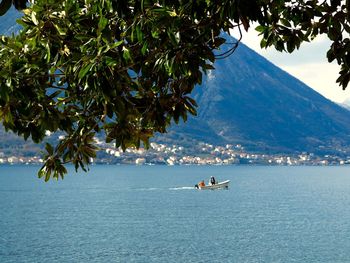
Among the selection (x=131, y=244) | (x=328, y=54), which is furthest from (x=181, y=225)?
(x=328, y=54)

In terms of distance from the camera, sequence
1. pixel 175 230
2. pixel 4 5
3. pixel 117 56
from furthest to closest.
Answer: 1. pixel 175 230
2. pixel 117 56
3. pixel 4 5

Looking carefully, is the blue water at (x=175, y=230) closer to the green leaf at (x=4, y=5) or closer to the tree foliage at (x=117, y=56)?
the tree foliage at (x=117, y=56)

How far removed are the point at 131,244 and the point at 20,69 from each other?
92.1m

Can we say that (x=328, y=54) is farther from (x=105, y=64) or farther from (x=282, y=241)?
(x=282, y=241)

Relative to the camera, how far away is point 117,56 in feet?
22.0

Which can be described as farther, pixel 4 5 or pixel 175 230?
pixel 175 230

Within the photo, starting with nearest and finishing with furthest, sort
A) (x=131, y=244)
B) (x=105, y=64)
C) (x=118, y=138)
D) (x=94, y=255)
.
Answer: (x=105, y=64) < (x=118, y=138) < (x=94, y=255) < (x=131, y=244)

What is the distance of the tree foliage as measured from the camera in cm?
659

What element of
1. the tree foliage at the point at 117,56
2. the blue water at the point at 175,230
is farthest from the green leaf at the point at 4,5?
the blue water at the point at 175,230

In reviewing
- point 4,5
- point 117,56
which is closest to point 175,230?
point 117,56

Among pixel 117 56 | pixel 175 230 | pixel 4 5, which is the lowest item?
pixel 175 230

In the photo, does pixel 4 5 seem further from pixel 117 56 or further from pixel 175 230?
pixel 175 230

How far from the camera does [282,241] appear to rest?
99.6 meters

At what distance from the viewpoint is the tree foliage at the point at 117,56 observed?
6.59 m
